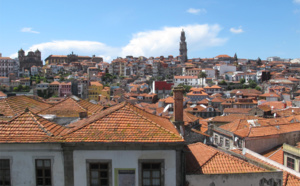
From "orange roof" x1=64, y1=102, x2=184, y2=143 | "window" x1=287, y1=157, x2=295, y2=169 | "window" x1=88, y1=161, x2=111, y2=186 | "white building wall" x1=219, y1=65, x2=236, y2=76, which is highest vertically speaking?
"white building wall" x1=219, y1=65, x2=236, y2=76

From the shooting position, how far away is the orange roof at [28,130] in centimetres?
838

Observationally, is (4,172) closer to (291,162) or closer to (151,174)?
(151,174)

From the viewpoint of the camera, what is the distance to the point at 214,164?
10336 millimetres

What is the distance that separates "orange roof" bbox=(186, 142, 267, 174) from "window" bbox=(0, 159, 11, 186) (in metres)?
6.14

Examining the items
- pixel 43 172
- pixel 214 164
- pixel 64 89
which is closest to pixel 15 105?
pixel 43 172

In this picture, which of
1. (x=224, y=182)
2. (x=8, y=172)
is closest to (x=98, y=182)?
(x=8, y=172)

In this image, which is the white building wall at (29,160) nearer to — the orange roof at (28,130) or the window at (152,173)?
the orange roof at (28,130)

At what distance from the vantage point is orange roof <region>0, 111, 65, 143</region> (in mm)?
8375

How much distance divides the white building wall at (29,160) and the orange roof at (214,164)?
15.2 feet

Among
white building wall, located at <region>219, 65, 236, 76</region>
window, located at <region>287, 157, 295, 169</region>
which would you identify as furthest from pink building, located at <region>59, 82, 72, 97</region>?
window, located at <region>287, 157, 295, 169</region>

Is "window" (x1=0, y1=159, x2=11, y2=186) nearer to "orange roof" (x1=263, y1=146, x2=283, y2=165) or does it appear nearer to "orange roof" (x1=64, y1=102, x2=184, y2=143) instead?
"orange roof" (x1=64, y1=102, x2=184, y2=143)

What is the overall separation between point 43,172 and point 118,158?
2.49m

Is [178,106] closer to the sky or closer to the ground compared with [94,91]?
closer to the sky

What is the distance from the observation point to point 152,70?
468ft
